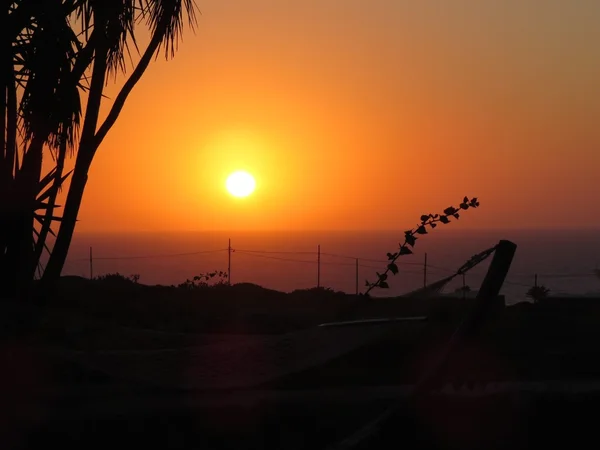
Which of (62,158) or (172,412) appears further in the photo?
(62,158)

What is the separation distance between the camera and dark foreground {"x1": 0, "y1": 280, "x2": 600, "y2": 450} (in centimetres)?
429

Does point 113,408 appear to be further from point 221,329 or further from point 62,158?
point 62,158

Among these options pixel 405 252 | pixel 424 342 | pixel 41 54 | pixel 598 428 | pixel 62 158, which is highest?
pixel 41 54

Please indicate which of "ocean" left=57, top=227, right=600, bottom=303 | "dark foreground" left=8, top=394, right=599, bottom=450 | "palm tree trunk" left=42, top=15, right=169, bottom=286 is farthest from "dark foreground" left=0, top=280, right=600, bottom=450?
"ocean" left=57, top=227, right=600, bottom=303

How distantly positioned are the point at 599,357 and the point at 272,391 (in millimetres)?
2715

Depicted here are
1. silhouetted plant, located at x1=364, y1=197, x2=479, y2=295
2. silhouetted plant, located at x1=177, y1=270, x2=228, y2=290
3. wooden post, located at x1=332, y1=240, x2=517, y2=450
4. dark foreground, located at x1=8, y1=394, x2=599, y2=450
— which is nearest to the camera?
wooden post, located at x1=332, y1=240, x2=517, y2=450

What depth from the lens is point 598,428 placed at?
4.62 m

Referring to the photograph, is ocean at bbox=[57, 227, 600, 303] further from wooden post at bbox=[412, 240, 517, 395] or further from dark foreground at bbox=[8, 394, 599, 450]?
wooden post at bbox=[412, 240, 517, 395]

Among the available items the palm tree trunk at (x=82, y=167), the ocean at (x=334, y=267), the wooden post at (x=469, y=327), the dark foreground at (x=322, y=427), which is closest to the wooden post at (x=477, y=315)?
the wooden post at (x=469, y=327)

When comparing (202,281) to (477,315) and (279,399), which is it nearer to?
(279,399)

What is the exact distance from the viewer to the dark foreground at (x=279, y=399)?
4.29m

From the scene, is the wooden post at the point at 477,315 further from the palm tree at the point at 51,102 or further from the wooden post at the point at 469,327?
the palm tree at the point at 51,102

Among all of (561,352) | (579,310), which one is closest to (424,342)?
(561,352)

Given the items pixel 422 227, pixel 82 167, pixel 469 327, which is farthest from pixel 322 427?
pixel 82 167
